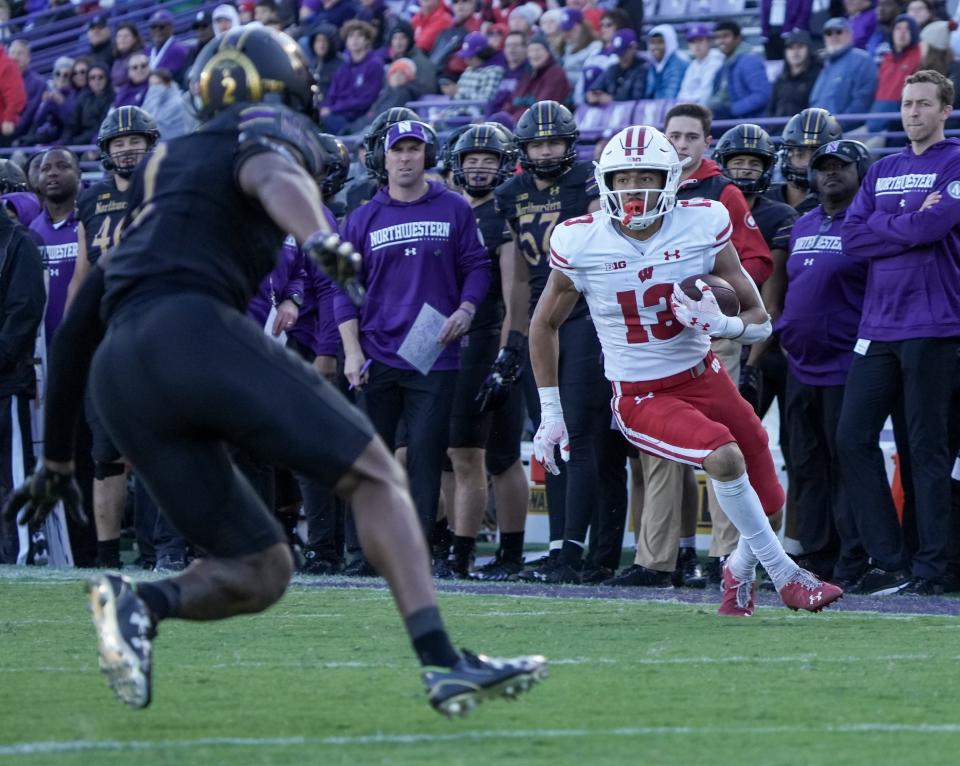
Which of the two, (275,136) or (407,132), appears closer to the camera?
(275,136)

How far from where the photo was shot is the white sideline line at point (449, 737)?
3.98 metres

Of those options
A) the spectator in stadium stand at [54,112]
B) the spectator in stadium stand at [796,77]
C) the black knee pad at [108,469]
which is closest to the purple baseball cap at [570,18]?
the spectator in stadium stand at [796,77]

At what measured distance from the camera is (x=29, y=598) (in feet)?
25.7

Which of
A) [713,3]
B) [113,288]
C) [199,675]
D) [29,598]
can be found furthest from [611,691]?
[713,3]

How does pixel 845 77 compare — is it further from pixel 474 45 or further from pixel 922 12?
pixel 474 45

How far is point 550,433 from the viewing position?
7.15 metres

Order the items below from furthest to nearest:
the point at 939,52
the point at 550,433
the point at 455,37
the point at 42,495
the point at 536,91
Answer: the point at 455,37 → the point at 536,91 → the point at 939,52 → the point at 550,433 → the point at 42,495

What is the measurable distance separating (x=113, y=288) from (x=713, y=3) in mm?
12447

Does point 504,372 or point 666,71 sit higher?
point 666,71

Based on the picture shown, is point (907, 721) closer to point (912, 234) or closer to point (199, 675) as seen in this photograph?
point (199, 675)

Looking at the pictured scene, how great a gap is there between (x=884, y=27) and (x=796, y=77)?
730mm

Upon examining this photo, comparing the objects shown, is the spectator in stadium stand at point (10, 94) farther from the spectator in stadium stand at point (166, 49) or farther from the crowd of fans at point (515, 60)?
the spectator in stadium stand at point (166, 49)

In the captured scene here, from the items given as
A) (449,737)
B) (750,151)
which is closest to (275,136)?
(449,737)

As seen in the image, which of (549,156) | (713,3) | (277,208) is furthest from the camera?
(713,3)
